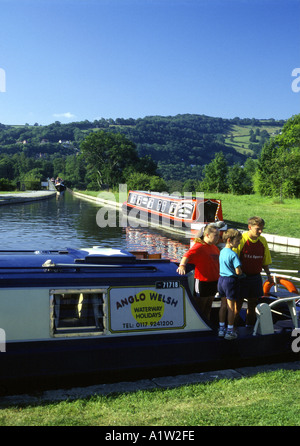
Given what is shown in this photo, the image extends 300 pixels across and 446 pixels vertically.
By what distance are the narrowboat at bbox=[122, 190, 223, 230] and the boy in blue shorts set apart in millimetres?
19247

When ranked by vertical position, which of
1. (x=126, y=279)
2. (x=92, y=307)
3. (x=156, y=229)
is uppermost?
(x=126, y=279)

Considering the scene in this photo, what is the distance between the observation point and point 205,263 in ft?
21.0

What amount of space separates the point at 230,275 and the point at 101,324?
184 centimetres

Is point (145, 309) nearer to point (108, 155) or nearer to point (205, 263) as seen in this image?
point (205, 263)

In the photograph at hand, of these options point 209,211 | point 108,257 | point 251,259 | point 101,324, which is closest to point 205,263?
point 251,259

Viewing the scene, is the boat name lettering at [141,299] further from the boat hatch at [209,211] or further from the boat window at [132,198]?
the boat window at [132,198]

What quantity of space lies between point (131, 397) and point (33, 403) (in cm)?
113

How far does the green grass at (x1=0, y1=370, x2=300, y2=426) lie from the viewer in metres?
4.69

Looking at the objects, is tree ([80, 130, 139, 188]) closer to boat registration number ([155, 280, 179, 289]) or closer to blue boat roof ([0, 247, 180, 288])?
blue boat roof ([0, 247, 180, 288])

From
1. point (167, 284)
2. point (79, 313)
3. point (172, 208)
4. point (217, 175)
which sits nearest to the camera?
point (79, 313)

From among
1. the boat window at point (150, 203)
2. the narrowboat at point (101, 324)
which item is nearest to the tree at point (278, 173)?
the boat window at point (150, 203)
